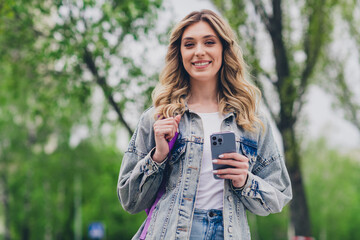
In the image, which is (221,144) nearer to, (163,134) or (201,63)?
(163,134)

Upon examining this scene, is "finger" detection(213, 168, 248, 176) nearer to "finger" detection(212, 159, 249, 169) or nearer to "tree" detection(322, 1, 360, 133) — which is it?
"finger" detection(212, 159, 249, 169)

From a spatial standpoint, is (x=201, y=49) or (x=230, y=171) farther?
(x=201, y=49)

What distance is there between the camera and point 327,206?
103 feet

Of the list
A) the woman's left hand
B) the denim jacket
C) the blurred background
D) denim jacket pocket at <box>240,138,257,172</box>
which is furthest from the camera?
the blurred background

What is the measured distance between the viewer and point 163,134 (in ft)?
7.21

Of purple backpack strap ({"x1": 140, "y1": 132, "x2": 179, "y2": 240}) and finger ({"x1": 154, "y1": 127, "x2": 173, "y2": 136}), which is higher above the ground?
finger ({"x1": 154, "y1": 127, "x2": 173, "y2": 136})

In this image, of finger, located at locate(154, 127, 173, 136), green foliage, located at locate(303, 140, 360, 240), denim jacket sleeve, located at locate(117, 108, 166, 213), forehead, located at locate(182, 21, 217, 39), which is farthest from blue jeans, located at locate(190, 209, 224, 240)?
green foliage, located at locate(303, 140, 360, 240)

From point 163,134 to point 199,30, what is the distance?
2.10ft

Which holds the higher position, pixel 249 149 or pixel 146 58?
pixel 146 58

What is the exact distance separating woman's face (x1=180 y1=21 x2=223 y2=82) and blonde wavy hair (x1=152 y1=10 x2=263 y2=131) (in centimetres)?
4

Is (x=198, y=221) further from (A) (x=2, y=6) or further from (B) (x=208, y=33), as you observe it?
(A) (x=2, y=6)

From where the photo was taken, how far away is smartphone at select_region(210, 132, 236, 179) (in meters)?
2.11

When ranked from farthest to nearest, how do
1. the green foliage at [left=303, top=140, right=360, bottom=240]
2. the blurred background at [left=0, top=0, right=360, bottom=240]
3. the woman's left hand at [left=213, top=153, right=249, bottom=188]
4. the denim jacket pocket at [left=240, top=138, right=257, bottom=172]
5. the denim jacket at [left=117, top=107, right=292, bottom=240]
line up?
the green foliage at [left=303, top=140, right=360, bottom=240]
the blurred background at [left=0, top=0, right=360, bottom=240]
the denim jacket pocket at [left=240, top=138, right=257, bottom=172]
the denim jacket at [left=117, top=107, right=292, bottom=240]
the woman's left hand at [left=213, top=153, right=249, bottom=188]

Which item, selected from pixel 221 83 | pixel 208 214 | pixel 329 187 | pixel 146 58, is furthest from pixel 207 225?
pixel 329 187
